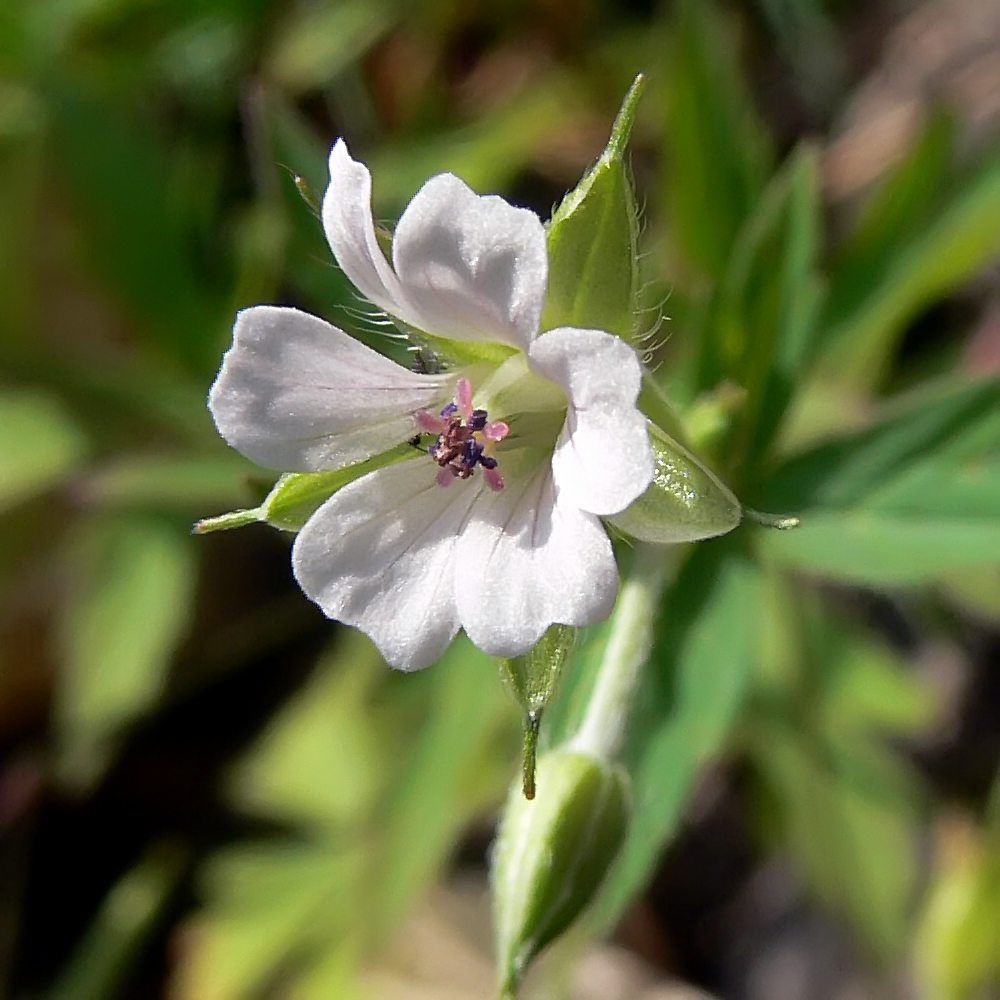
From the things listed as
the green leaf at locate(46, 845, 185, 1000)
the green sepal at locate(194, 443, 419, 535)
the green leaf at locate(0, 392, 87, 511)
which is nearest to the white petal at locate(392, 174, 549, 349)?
the green sepal at locate(194, 443, 419, 535)

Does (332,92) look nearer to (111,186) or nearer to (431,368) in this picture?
(111,186)

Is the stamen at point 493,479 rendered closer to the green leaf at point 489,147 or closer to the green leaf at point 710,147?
the green leaf at point 710,147

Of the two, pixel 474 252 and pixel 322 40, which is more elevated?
pixel 474 252

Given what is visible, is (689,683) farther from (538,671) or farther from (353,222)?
(353,222)

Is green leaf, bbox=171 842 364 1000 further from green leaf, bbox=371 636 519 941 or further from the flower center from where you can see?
the flower center

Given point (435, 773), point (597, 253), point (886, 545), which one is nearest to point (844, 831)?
point (435, 773)

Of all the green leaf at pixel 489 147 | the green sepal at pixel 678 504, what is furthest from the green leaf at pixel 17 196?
the green sepal at pixel 678 504
